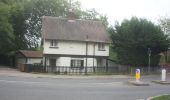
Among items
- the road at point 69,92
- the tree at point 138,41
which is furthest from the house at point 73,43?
the road at point 69,92

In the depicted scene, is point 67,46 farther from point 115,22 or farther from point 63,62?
point 115,22

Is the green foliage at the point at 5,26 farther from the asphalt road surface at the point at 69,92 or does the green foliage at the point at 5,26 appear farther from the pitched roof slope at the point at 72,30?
the asphalt road surface at the point at 69,92

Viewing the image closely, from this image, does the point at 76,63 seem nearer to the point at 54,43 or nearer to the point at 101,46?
the point at 54,43

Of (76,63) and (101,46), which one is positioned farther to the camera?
(101,46)

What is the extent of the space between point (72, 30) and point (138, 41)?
1001 cm

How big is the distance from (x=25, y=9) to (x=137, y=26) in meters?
30.5

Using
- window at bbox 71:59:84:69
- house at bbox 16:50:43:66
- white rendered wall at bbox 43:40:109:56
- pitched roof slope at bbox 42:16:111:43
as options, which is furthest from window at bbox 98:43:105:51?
house at bbox 16:50:43:66

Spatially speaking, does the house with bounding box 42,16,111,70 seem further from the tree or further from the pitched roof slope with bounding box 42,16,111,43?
the tree

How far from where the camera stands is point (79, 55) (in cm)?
4488

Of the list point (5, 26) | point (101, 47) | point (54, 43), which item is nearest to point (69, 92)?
point (54, 43)

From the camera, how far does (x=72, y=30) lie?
45906 mm

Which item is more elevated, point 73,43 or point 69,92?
point 73,43

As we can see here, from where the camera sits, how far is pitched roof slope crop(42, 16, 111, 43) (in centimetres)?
4419

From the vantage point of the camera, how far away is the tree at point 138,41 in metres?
41.8
